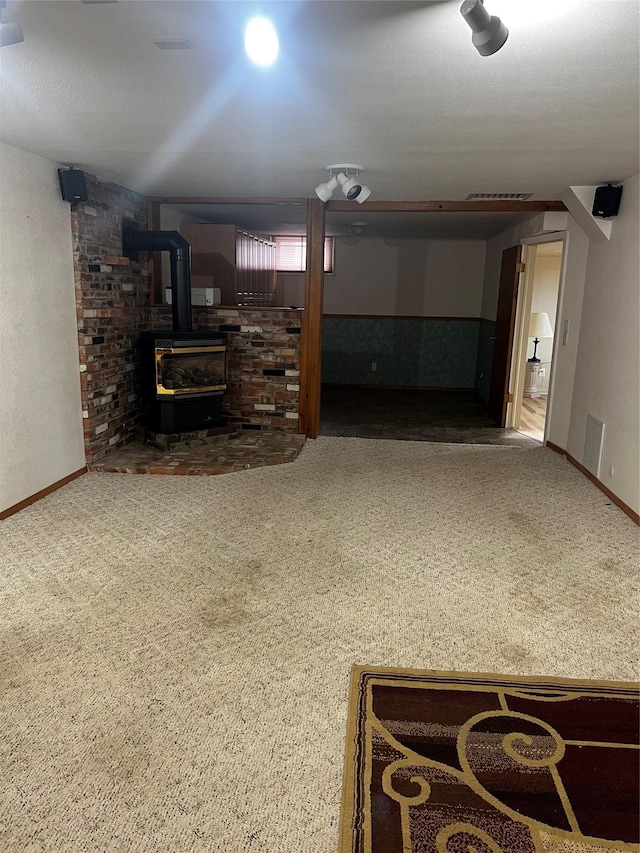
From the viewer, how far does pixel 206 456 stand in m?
5.05

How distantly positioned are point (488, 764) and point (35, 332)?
3.61 metres

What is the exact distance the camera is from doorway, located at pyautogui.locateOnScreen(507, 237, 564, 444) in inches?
257

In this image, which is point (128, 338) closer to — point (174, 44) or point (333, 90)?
point (333, 90)

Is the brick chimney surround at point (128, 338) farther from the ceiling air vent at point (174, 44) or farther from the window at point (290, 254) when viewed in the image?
the window at point (290, 254)

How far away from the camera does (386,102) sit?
264 cm

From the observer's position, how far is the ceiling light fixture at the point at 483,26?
1.56 m

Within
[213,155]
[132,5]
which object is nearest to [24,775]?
[132,5]

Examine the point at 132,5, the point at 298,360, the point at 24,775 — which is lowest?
the point at 24,775

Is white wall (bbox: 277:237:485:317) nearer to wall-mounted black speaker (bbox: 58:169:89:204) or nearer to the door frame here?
the door frame

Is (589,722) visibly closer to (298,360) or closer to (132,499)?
(132,499)

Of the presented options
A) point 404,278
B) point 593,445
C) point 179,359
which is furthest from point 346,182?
point 404,278

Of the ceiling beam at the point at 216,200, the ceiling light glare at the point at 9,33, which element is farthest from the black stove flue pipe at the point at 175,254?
the ceiling light glare at the point at 9,33

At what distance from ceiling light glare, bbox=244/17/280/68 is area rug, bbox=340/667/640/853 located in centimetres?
224

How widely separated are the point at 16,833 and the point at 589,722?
1.78 meters
